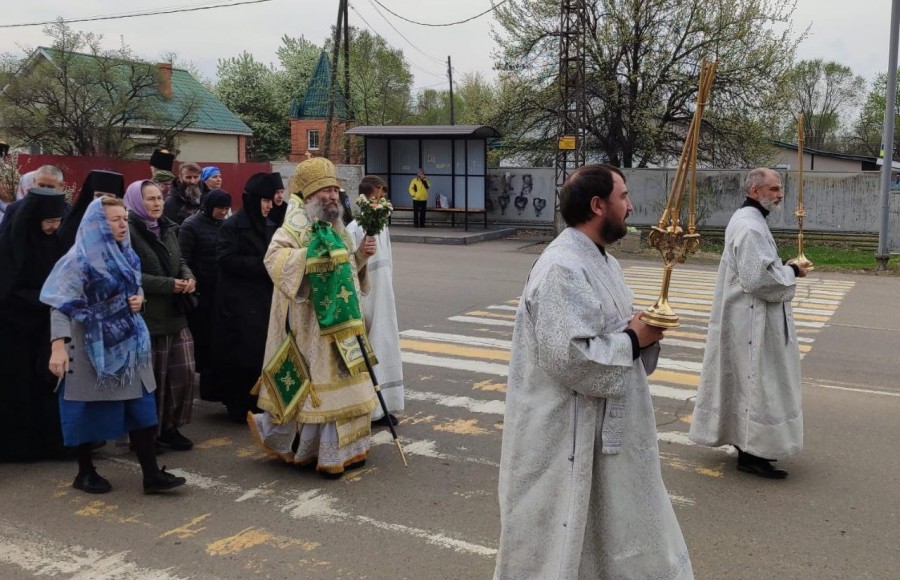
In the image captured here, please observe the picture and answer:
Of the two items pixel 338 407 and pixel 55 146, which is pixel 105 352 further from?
pixel 55 146

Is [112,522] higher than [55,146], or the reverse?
[55,146]

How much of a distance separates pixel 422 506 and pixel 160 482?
1.58 m

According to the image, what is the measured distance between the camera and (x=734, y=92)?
83.3ft

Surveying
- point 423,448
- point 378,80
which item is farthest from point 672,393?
point 378,80

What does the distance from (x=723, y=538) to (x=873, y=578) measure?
0.73m

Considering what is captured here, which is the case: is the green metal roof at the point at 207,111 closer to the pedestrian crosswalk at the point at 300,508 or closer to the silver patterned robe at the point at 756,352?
the pedestrian crosswalk at the point at 300,508

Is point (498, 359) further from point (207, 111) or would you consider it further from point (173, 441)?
point (207, 111)

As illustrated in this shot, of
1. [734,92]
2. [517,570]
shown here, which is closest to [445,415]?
[517,570]

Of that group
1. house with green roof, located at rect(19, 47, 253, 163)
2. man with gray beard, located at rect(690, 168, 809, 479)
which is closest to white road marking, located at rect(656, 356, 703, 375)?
man with gray beard, located at rect(690, 168, 809, 479)

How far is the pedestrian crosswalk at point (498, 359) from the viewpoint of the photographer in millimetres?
6902

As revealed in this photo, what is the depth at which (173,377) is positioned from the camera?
20.5 feet

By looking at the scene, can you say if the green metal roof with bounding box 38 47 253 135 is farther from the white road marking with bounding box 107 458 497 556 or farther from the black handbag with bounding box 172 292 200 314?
the white road marking with bounding box 107 458 497 556

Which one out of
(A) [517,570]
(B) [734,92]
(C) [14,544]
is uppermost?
(B) [734,92]

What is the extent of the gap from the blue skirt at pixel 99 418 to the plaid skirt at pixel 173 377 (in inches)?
35.2
